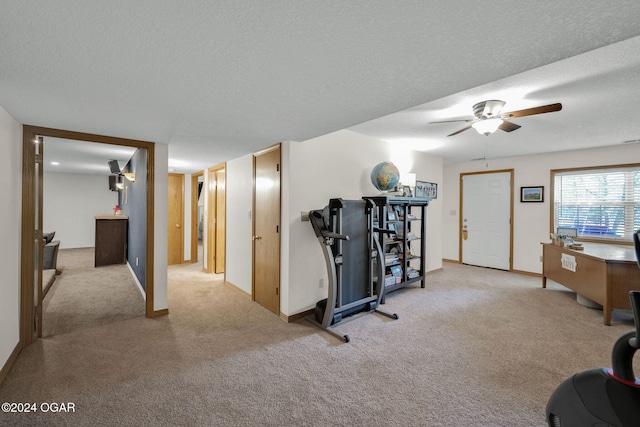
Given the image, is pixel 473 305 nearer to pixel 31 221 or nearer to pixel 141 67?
pixel 141 67

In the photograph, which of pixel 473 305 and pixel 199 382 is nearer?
pixel 199 382

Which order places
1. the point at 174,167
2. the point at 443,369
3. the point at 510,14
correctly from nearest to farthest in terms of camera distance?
the point at 510,14 < the point at 443,369 < the point at 174,167

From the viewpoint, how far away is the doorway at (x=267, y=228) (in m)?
3.41

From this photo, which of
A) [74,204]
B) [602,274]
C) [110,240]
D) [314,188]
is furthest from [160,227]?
[74,204]

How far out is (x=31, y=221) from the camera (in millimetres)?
2633

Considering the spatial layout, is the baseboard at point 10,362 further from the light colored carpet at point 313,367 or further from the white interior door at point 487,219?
the white interior door at point 487,219

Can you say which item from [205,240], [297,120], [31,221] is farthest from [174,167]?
[297,120]

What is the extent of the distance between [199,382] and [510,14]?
9.17 feet

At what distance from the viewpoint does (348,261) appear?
129 inches

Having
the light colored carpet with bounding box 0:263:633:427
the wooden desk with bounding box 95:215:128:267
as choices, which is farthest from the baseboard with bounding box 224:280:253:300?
the wooden desk with bounding box 95:215:128:267

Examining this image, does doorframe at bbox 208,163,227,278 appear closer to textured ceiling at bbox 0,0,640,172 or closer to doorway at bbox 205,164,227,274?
doorway at bbox 205,164,227,274

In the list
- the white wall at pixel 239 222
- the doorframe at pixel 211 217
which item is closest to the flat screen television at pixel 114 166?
the doorframe at pixel 211 217

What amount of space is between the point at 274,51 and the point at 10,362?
308 cm

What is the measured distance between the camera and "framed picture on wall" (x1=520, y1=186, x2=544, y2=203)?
530cm
